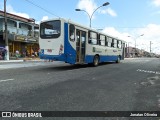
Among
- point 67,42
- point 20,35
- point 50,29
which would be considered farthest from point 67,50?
point 20,35

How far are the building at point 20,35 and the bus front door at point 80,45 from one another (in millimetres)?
21786

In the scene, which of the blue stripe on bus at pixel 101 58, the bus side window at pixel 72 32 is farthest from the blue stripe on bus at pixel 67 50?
the blue stripe on bus at pixel 101 58

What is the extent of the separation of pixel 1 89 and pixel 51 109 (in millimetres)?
2958

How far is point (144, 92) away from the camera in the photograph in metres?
8.49

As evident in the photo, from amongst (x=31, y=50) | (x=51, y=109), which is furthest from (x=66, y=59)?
(x=31, y=50)

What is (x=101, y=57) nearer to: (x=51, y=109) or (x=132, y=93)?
(x=132, y=93)

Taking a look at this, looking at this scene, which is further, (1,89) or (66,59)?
(66,59)

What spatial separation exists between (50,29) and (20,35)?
987 inches

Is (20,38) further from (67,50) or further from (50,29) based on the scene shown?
(67,50)

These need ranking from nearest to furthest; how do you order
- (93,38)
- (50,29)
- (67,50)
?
1. (67,50)
2. (50,29)
3. (93,38)

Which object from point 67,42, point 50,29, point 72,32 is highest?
point 50,29

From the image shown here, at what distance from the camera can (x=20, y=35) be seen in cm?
3962

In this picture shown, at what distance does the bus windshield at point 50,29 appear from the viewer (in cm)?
1545

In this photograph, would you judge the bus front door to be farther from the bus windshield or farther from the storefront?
the storefront
